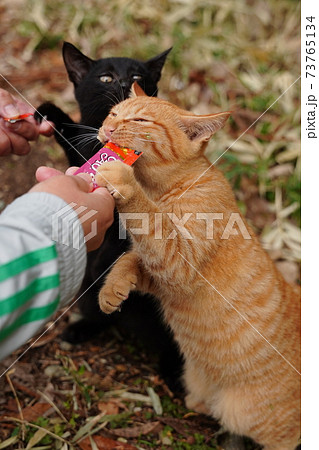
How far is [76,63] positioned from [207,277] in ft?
3.83

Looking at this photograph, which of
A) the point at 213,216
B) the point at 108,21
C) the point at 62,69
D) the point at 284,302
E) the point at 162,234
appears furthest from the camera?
the point at 108,21

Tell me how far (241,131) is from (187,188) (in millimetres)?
1737

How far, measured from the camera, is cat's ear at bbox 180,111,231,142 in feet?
5.00

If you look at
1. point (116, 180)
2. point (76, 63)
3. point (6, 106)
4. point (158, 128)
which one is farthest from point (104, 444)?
point (76, 63)

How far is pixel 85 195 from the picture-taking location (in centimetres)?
112

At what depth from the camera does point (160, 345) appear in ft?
6.71

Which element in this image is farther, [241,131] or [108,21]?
[108,21]

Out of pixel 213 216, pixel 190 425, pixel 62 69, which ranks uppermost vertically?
pixel 62 69

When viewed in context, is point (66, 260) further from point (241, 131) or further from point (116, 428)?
point (241, 131)

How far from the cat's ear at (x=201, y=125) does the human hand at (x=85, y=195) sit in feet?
1.73

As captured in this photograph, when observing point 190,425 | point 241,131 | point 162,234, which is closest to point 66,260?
point 162,234

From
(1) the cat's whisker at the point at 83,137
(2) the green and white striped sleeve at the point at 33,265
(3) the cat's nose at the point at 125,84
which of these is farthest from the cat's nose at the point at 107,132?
(2) the green and white striped sleeve at the point at 33,265

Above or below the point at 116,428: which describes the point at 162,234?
A: above

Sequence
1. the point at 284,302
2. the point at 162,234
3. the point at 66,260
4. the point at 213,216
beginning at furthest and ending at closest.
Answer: the point at 284,302, the point at 213,216, the point at 162,234, the point at 66,260
